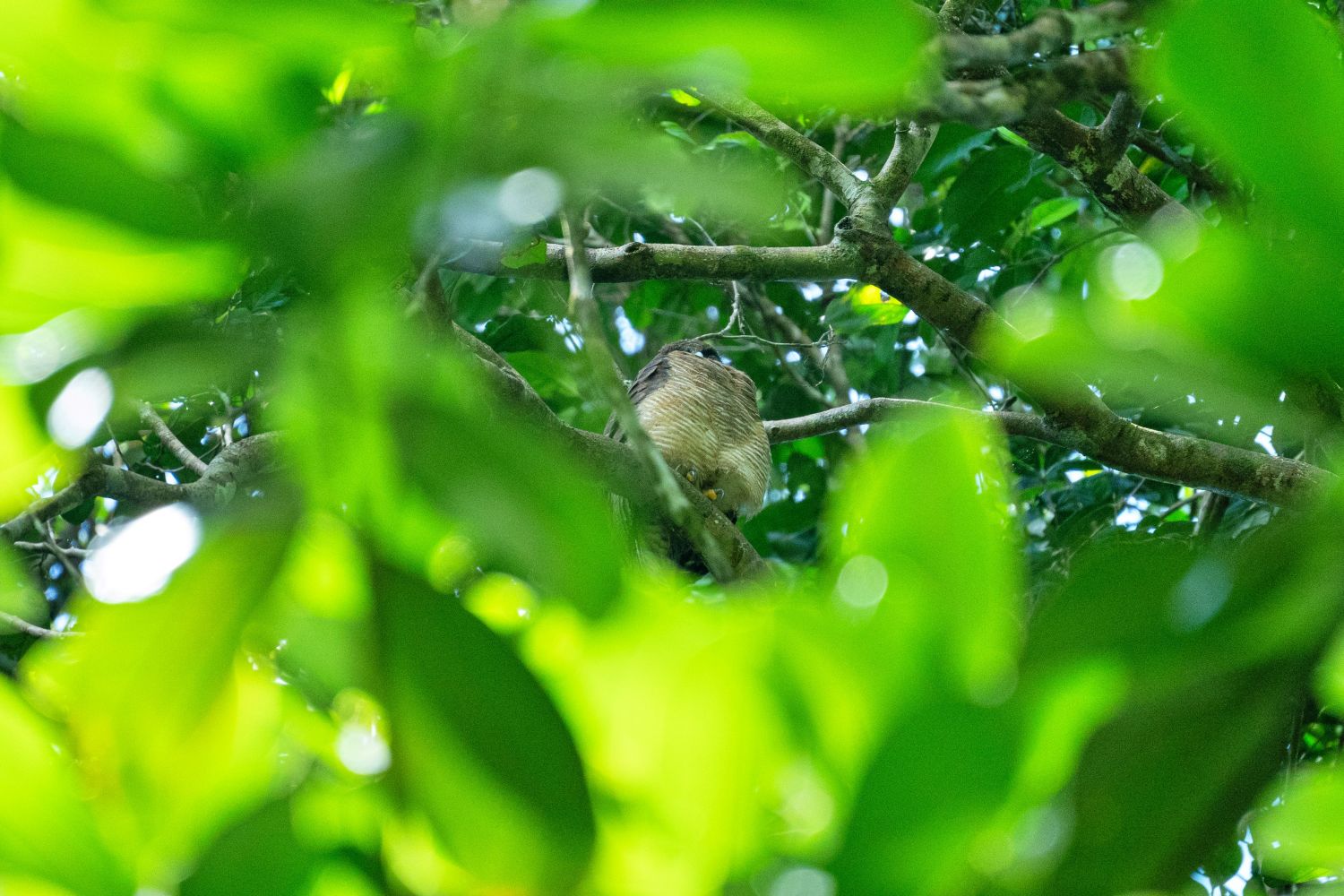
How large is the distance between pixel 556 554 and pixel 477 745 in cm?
6

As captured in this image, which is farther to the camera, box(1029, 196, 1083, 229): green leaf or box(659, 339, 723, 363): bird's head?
box(659, 339, 723, 363): bird's head

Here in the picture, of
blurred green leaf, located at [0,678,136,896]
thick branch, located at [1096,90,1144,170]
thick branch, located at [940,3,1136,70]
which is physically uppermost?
thick branch, located at [940,3,1136,70]

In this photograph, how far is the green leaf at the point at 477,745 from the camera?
0.32 metres

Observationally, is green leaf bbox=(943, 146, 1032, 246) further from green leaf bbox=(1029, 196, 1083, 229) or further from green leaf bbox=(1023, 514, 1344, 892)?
green leaf bbox=(1023, 514, 1344, 892)

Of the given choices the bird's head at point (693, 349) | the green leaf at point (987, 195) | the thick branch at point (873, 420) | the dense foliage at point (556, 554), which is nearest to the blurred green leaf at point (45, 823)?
the dense foliage at point (556, 554)

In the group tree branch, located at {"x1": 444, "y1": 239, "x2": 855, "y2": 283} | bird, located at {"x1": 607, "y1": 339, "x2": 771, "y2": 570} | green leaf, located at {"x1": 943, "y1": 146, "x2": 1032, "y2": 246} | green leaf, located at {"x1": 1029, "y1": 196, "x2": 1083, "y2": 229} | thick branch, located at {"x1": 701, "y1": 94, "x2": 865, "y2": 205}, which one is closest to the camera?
tree branch, located at {"x1": 444, "y1": 239, "x2": 855, "y2": 283}

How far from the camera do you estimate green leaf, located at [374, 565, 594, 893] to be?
317 mm

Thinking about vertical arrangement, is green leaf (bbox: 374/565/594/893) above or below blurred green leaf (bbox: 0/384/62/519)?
below

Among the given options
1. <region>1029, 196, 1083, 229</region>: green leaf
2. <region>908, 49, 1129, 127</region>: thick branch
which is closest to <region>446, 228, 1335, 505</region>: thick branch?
<region>1029, 196, 1083, 229</region>: green leaf

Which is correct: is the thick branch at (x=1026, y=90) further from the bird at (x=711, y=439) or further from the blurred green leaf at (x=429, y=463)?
the bird at (x=711, y=439)

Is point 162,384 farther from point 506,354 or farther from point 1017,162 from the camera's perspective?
point 1017,162

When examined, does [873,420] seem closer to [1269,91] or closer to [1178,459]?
[1178,459]

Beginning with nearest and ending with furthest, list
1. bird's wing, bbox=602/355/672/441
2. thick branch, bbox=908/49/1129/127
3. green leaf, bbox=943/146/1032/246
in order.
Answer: thick branch, bbox=908/49/1129/127, green leaf, bbox=943/146/1032/246, bird's wing, bbox=602/355/672/441

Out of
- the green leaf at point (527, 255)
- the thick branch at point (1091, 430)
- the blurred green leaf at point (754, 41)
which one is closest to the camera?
the blurred green leaf at point (754, 41)
